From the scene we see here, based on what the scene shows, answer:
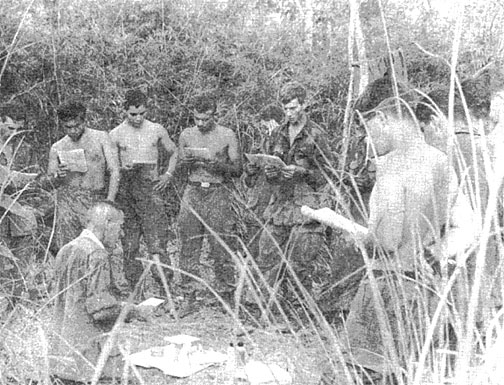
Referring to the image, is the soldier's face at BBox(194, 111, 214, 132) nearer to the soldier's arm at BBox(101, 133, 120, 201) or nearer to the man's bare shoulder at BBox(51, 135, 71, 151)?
the soldier's arm at BBox(101, 133, 120, 201)

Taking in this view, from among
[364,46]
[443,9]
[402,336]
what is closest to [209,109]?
[364,46]

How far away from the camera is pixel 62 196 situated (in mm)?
6039

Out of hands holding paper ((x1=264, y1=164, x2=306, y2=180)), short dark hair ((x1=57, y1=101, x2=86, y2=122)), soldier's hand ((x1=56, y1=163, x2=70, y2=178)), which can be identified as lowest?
soldier's hand ((x1=56, y1=163, x2=70, y2=178))

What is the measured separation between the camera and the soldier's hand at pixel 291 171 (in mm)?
5797

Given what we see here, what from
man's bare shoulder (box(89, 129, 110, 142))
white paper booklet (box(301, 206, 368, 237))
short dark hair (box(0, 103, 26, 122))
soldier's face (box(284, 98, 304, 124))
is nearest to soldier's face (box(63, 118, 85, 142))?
man's bare shoulder (box(89, 129, 110, 142))

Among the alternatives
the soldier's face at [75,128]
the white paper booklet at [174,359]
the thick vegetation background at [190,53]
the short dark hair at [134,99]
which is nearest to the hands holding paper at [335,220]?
the white paper booklet at [174,359]

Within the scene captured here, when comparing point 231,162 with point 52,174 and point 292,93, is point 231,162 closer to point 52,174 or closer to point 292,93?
point 292,93

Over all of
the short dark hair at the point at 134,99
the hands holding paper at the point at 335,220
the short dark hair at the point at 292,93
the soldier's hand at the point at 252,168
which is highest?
the hands holding paper at the point at 335,220

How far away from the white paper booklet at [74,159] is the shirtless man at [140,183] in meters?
0.51

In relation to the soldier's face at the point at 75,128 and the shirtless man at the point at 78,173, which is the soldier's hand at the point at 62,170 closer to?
the shirtless man at the point at 78,173

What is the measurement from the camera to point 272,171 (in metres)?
5.85

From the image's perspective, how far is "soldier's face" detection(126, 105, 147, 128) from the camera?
6.53m

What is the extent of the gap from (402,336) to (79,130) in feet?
15.8

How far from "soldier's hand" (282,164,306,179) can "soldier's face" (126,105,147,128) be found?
133cm
